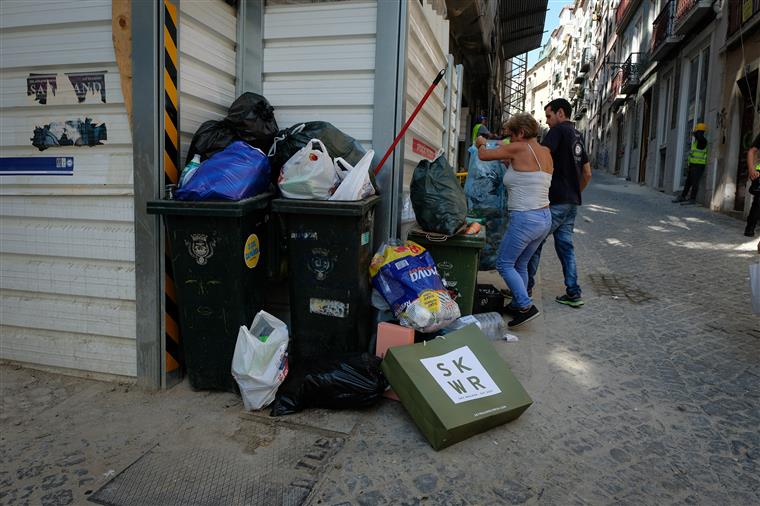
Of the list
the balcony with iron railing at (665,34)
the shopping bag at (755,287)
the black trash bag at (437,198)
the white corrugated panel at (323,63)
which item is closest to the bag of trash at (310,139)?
the white corrugated panel at (323,63)

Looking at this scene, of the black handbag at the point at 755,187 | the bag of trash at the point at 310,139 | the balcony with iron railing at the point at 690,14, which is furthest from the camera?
the balcony with iron railing at the point at 690,14

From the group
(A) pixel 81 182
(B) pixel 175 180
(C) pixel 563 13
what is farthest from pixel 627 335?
(C) pixel 563 13

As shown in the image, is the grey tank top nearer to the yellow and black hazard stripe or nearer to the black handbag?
the yellow and black hazard stripe

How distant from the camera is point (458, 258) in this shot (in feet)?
12.4

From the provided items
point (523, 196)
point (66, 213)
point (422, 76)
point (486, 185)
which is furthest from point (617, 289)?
point (66, 213)

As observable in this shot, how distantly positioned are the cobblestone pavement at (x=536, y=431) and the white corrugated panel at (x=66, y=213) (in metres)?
0.27

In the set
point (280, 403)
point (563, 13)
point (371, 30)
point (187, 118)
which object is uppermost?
point (563, 13)

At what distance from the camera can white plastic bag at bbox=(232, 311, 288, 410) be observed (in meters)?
2.67

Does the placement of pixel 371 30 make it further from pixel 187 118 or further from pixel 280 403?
pixel 280 403

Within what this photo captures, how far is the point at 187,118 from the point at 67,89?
2.44 ft

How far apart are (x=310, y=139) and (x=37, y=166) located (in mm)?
1749

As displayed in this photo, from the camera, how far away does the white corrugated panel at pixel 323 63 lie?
133 inches

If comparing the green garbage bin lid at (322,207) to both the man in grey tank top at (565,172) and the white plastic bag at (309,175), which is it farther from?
the man in grey tank top at (565,172)

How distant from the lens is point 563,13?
65250 millimetres
